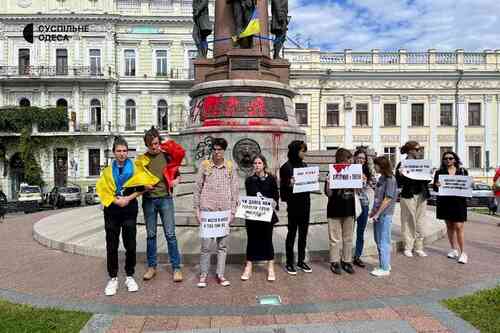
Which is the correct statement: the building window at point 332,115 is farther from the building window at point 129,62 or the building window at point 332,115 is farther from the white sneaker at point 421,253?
the white sneaker at point 421,253

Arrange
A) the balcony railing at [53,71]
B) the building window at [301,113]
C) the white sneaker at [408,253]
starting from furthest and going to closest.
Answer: the building window at [301,113] < the balcony railing at [53,71] < the white sneaker at [408,253]

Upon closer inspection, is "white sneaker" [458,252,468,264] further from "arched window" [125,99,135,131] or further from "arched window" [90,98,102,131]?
"arched window" [90,98,102,131]

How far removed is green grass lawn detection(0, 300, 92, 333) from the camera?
410 centimetres

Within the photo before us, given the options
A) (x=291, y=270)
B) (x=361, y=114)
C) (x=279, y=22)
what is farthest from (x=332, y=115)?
(x=291, y=270)

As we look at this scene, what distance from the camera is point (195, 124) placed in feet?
35.6

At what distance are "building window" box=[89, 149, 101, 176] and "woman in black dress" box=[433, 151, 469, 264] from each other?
3675 cm

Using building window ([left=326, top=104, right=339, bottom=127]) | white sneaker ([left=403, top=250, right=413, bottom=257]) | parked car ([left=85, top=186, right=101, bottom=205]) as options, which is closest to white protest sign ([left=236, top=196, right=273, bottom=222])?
white sneaker ([left=403, top=250, right=413, bottom=257])

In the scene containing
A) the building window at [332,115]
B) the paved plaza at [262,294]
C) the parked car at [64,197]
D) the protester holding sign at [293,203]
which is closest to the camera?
the paved plaza at [262,294]

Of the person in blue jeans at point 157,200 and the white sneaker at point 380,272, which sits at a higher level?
the person in blue jeans at point 157,200

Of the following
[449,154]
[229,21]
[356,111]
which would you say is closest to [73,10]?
[356,111]

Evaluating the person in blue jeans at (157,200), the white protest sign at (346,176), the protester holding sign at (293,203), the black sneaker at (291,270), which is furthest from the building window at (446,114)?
the person in blue jeans at (157,200)

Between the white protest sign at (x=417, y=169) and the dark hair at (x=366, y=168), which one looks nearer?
the dark hair at (x=366, y=168)

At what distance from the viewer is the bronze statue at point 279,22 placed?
38.3 feet

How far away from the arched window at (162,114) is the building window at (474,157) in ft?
103
